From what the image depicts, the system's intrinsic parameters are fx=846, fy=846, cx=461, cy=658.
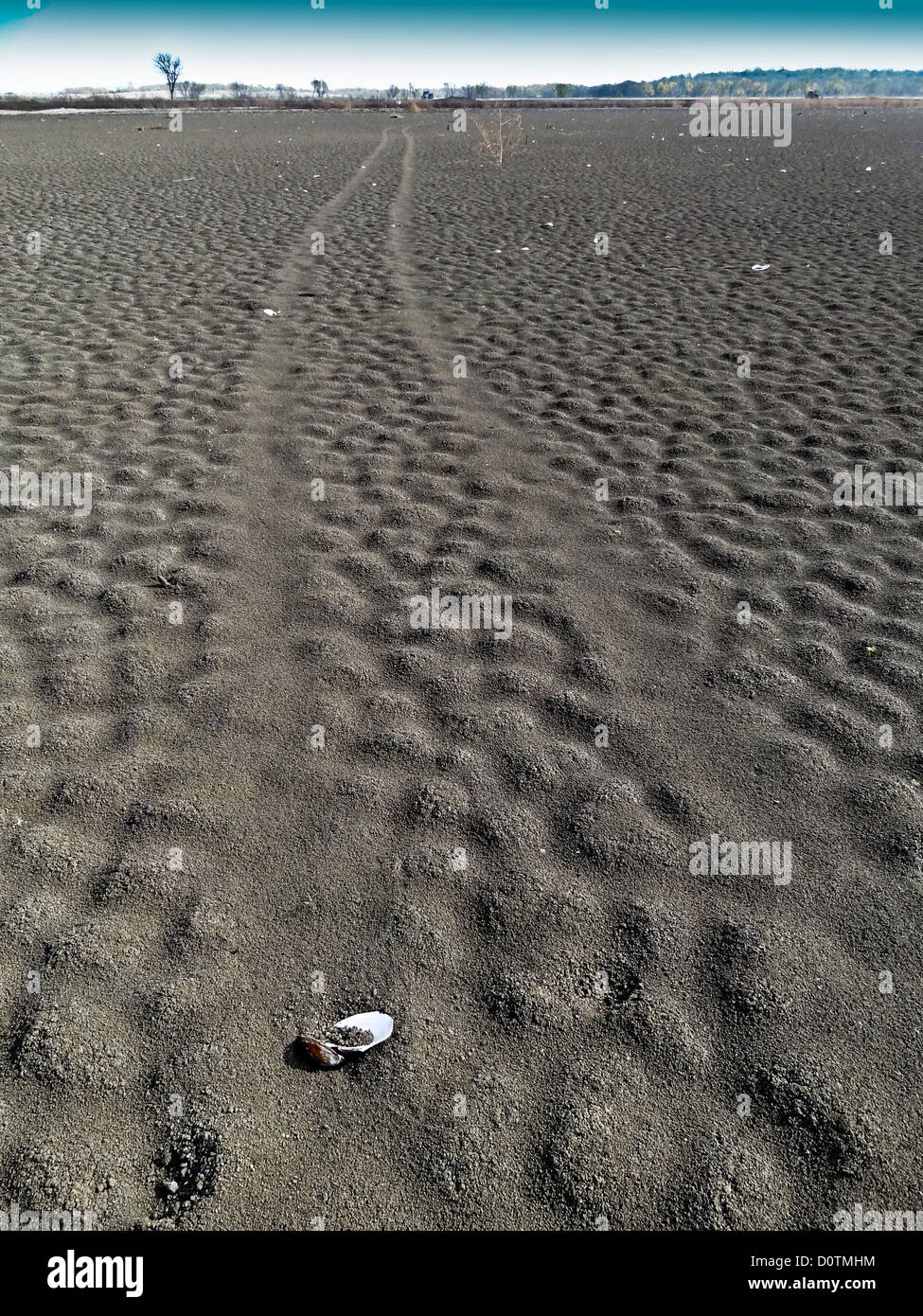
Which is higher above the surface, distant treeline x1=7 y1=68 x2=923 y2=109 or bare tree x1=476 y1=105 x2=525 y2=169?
distant treeline x1=7 y1=68 x2=923 y2=109

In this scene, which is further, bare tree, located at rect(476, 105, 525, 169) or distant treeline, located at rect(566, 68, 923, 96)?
distant treeline, located at rect(566, 68, 923, 96)

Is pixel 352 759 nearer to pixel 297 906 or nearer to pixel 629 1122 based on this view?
pixel 297 906

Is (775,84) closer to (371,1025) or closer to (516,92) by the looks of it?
(516,92)

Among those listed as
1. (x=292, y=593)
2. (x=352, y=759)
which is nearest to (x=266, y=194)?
(x=292, y=593)

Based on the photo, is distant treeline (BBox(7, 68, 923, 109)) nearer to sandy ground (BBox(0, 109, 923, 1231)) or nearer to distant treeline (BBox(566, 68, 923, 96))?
distant treeline (BBox(566, 68, 923, 96))

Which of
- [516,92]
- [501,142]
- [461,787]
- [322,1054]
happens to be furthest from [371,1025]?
[516,92]

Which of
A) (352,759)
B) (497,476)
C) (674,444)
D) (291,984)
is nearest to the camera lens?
(291,984)

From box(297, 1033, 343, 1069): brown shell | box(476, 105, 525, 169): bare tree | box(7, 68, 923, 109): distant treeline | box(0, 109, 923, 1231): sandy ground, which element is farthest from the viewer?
box(7, 68, 923, 109): distant treeline

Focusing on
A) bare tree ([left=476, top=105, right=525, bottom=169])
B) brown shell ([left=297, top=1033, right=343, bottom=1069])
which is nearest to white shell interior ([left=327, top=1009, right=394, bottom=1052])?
brown shell ([left=297, top=1033, right=343, bottom=1069])
